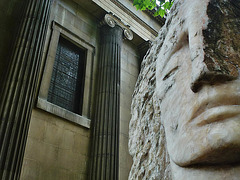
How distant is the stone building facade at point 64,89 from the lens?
5.78 metres

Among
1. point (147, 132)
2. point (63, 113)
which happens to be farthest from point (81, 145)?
point (147, 132)

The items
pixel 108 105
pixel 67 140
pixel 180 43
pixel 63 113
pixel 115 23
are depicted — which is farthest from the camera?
pixel 115 23

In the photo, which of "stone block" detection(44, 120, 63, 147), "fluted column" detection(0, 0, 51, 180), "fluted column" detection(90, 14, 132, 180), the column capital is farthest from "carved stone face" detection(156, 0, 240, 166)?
the column capital

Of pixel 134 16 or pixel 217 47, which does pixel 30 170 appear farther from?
pixel 134 16

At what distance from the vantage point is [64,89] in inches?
320

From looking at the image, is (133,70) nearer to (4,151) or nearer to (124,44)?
(124,44)

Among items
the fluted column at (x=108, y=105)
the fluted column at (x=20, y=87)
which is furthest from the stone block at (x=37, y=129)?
the fluted column at (x=108, y=105)

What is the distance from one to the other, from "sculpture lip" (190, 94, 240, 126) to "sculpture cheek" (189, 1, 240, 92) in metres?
0.08

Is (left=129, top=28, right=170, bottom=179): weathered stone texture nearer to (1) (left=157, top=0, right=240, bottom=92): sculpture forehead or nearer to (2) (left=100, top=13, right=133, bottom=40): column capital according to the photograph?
(1) (left=157, top=0, right=240, bottom=92): sculpture forehead

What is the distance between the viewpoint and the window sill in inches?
272

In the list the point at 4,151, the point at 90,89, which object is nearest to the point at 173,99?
the point at 4,151

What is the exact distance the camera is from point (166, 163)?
4.46 ft

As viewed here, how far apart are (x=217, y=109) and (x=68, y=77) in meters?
7.86

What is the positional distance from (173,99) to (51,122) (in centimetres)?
624
